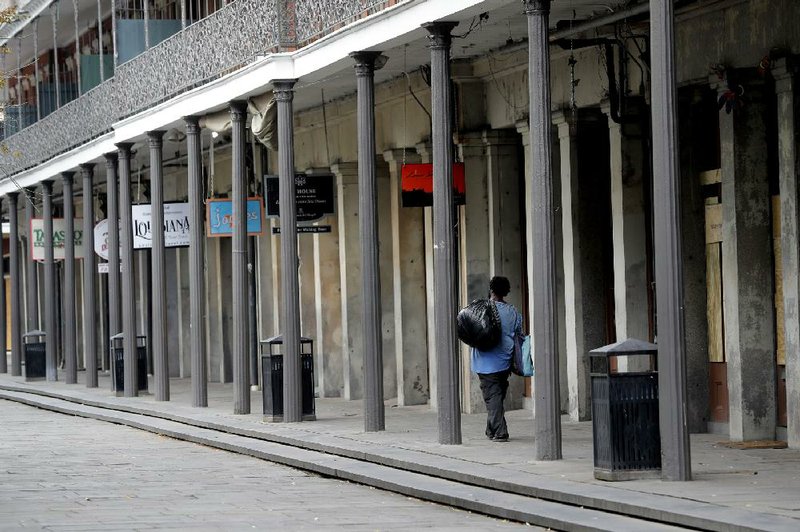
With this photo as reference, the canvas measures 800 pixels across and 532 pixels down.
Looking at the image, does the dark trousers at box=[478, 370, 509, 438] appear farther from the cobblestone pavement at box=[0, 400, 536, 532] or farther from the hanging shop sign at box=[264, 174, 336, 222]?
the hanging shop sign at box=[264, 174, 336, 222]

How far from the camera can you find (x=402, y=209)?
26.5 m

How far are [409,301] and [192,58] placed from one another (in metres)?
5.26

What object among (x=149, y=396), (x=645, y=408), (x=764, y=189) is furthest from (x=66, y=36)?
(x=645, y=408)

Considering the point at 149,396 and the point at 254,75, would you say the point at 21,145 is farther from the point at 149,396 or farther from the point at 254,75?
the point at 254,75

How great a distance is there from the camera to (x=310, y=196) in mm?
27438

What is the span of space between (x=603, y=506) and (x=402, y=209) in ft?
45.4

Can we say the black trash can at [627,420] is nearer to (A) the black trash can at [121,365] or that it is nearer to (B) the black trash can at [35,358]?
(A) the black trash can at [121,365]

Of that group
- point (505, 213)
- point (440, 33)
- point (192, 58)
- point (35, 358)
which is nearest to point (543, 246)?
point (440, 33)

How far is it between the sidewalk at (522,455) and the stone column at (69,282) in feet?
29.3

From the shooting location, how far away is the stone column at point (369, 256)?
2056 centimetres

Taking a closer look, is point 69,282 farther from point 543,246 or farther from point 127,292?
point 543,246

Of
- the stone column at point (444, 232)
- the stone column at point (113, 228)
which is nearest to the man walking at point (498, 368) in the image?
the stone column at point (444, 232)

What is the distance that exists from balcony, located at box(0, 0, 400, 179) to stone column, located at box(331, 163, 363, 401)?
291 cm

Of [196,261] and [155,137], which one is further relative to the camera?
[155,137]
